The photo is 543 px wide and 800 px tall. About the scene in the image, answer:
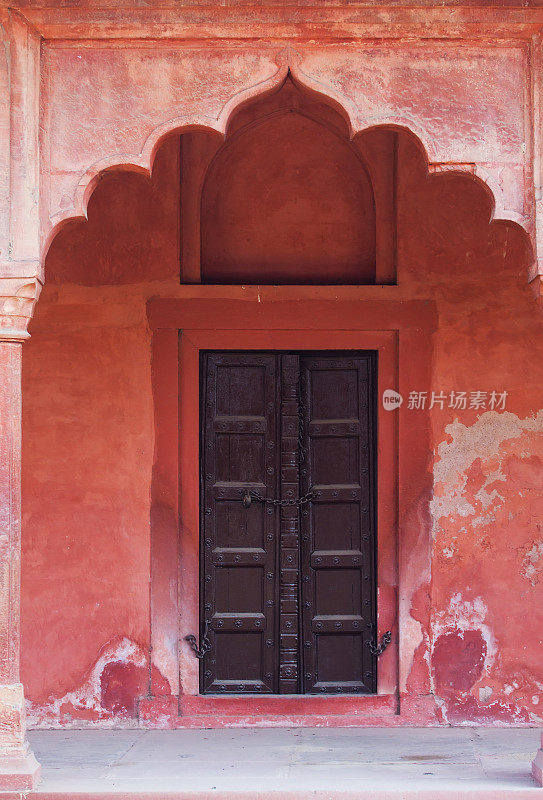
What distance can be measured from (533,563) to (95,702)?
2.90 m

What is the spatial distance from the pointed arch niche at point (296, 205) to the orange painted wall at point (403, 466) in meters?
0.24

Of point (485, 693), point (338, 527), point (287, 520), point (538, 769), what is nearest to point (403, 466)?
point (338, 527)

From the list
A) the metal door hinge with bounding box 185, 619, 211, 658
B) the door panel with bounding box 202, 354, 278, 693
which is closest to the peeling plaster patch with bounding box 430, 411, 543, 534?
the door panel with bounding box 202, 354, 278, 693

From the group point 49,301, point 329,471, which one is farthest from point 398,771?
point 49,301

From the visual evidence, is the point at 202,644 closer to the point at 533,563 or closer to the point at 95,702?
the point at 95,702

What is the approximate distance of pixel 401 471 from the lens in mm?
5953

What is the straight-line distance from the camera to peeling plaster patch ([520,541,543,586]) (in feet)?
19.4

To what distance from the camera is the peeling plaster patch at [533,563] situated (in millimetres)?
5902

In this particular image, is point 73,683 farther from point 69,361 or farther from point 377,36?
point 377,36

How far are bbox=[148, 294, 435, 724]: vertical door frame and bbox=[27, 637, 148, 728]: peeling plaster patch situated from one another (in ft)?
0.50

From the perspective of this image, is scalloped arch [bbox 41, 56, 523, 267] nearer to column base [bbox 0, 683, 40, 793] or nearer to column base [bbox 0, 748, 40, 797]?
column base [bbox 0, 683, 40, 793]

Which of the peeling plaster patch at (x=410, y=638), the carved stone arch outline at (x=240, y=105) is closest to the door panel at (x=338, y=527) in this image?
the peeling plaster patch at (x=410, y=638)

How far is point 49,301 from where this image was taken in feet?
19.8

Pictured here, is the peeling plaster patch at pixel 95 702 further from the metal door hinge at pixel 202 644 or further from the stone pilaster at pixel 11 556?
the stone pilaster at pixel 11 556
